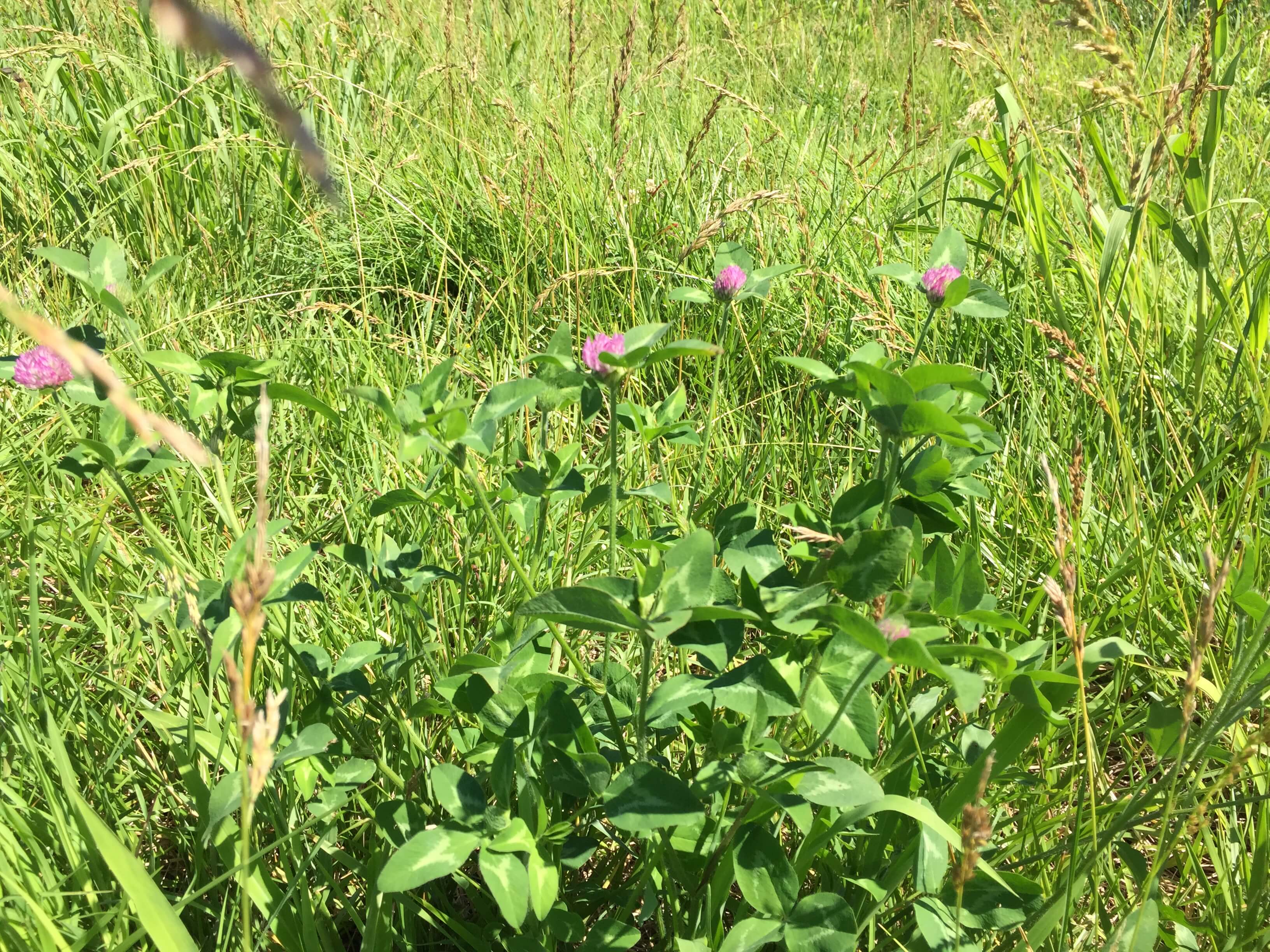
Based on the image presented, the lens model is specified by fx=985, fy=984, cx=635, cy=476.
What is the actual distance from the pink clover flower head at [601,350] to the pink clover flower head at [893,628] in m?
0.33

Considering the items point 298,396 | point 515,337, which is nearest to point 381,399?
point 298,396

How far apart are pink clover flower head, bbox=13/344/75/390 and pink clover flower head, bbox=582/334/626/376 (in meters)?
0.52

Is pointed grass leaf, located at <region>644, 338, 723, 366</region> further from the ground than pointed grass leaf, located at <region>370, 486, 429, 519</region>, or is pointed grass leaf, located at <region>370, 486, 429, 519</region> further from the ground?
pointed grass leaf, located at <region>644, 338, 723, 366</region>

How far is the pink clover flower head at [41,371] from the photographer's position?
0.98 metres

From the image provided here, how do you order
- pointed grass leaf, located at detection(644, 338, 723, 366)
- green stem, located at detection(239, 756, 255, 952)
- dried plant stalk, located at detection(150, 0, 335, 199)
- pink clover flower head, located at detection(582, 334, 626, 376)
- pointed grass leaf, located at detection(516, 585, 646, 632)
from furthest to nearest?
pink clover flower head, located at detection(582, 334, 626, 376)
pointed grass leaf, located at detection(644, 338, 723, 366)
pointed grass leaf, located at detection(516, 585, 646, 632)
green stem, located at detection(239, 756, 255, 952)
dried plant stalk, located at detection(150, 0, 335, 199)

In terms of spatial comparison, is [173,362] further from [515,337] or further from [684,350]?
[515,337]

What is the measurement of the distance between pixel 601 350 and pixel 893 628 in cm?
43

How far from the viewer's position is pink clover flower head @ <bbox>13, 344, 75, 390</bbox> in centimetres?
98

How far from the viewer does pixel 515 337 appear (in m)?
2.09

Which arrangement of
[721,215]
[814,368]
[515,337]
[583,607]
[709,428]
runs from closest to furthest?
[583,607] < [814,368] < [709,428] < [721,215] < [515,337]

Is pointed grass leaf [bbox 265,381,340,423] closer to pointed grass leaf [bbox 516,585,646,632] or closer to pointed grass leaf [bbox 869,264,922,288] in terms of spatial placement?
pointed grass leaf [bbox 516,585,646,632]

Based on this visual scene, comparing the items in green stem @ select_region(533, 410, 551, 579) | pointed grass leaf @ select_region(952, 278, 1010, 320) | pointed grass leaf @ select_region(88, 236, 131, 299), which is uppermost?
pointed grass leaf @ select_region(88, 236, 131, 299)

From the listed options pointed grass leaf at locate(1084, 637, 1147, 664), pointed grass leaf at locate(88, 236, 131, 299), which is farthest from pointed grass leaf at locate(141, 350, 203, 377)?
pointed grass leaf at locate(1084, 637, 1147, 664)

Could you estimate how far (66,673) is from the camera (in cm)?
120
